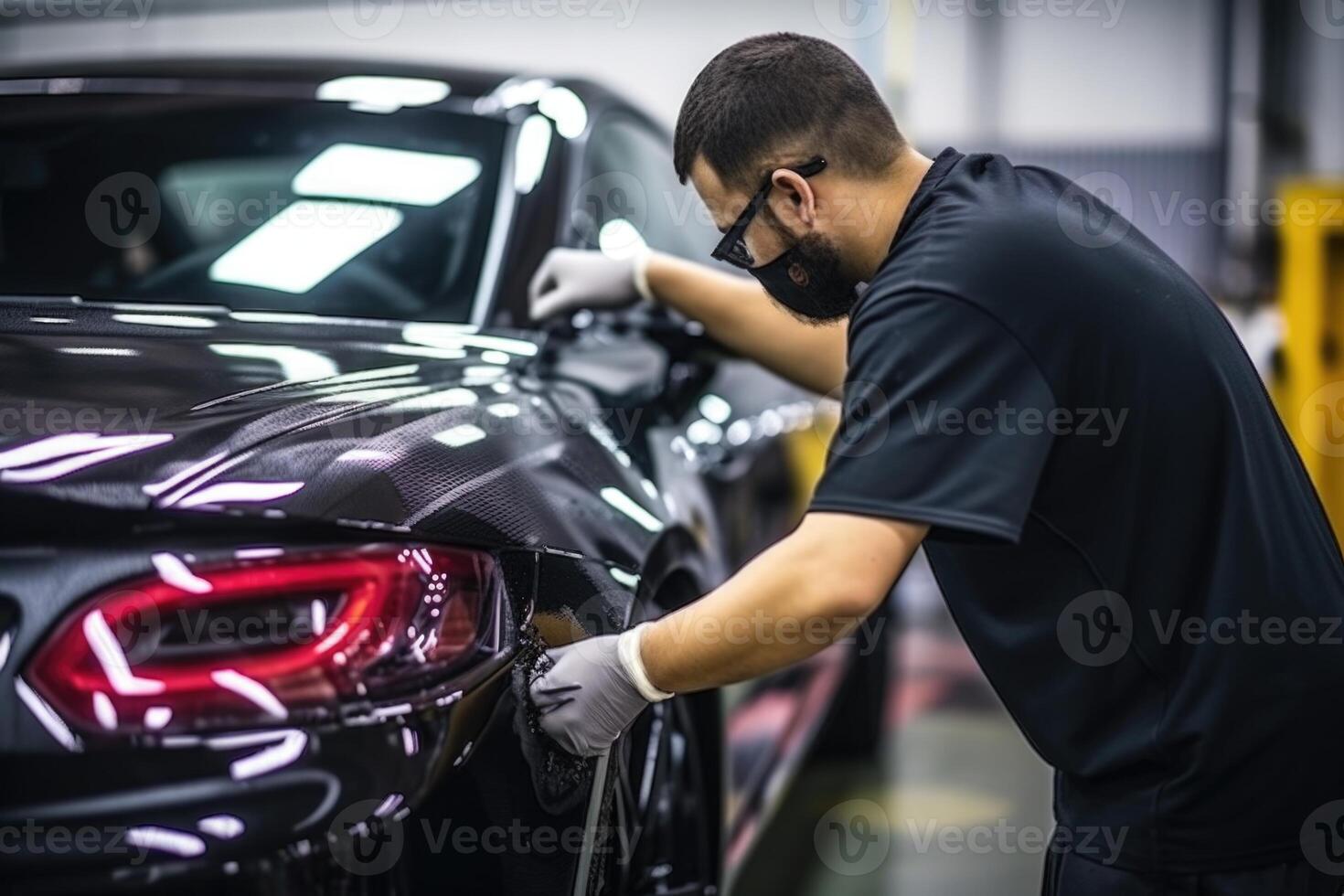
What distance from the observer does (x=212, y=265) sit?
7.45ft

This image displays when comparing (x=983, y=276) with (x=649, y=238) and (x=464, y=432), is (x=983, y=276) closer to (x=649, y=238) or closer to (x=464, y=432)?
(x=464, y=432)

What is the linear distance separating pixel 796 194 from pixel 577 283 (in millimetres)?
700

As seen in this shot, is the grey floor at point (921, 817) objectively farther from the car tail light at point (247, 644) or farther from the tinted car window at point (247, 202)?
the car tail light at point (247, 644)

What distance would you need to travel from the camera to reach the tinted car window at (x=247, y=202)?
221 centimetres

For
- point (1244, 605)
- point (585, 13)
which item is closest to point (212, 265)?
point (1244, 605)

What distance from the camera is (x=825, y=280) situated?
1624 millimetres
